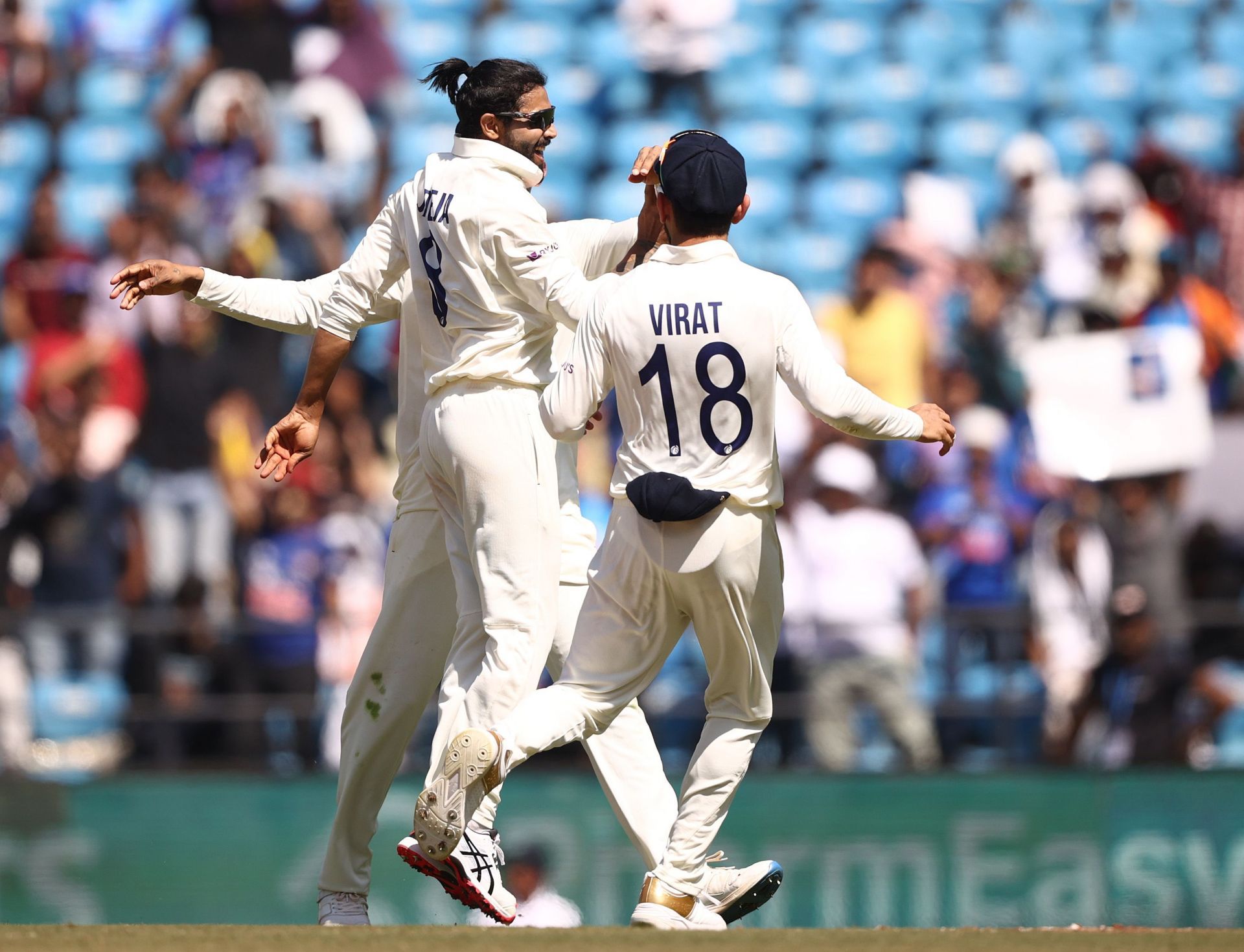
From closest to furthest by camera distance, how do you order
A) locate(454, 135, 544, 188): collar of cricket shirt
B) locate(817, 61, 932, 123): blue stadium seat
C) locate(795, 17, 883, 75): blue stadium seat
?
locate(454, 135, 544, 188): collar of cricket shirt, locate(817, 61, 932, 123): blue stadium seat, locate(795, 17, 883, 75): blue stadium seat

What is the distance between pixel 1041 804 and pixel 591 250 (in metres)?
3.85

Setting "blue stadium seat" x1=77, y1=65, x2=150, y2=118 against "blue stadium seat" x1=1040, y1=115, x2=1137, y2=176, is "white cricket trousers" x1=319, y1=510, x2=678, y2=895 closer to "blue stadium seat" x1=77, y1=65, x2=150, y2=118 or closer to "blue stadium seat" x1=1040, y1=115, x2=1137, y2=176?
"blue stadium seat" x1=1040, y1=115, x2=1137, y2=176

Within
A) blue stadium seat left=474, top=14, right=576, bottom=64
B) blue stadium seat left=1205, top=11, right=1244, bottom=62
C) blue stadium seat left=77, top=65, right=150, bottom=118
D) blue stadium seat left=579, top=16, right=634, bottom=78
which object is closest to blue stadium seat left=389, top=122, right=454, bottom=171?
blue stadium seat left=474, top=14, right=576, bottom=64

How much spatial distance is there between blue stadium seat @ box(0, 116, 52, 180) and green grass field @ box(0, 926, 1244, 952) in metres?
9.68

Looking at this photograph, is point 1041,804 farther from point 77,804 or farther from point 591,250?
point 77,804

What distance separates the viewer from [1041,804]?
8453 mm

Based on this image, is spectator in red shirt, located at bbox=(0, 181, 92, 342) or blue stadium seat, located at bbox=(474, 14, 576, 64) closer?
spectator in red shirt, located at bbox=(0, 181, 92, 342)

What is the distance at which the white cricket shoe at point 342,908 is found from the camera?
603 centimetres

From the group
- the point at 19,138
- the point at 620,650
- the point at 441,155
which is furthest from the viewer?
the point at 19,138

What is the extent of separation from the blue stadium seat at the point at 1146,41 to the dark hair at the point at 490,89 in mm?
9527

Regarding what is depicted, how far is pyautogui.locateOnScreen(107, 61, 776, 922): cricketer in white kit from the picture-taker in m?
5.60

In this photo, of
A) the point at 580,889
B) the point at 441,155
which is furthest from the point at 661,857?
the point at 580,889

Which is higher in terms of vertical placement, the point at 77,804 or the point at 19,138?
the point at 19,138

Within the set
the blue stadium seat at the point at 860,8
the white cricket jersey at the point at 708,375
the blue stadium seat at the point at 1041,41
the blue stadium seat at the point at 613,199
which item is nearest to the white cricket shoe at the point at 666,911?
the white cricket jersey at the point at 708,375
